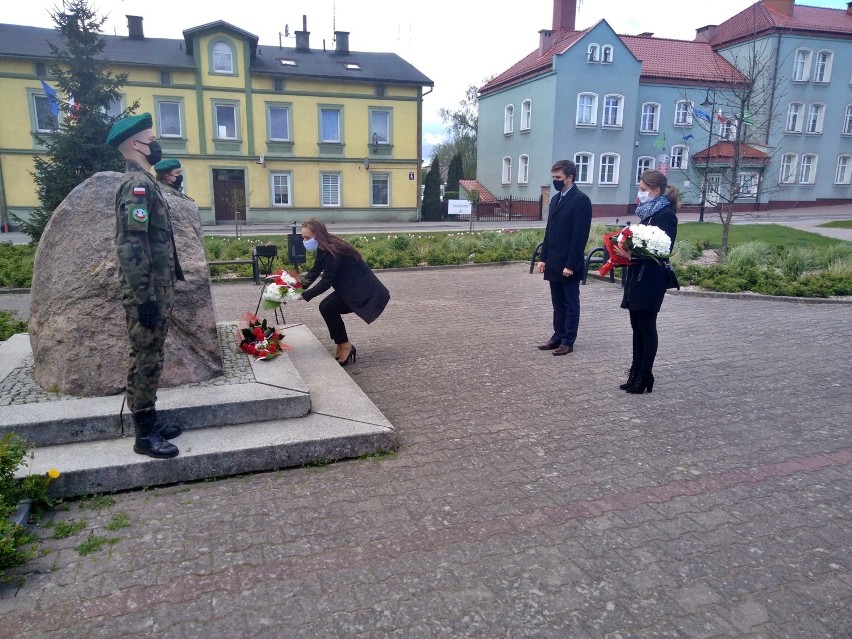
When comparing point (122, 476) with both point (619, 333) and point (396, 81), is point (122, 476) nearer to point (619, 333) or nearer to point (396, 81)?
point (619, 333)

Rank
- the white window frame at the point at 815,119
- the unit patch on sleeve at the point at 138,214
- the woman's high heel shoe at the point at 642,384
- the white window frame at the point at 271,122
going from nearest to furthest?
1. the unit patch on sleeve at the point at 138,214
2. the woman's high heel shoe at the point at 642,384
3. the white window frame at the point at 271,122
4. the white window frame at the point at 815,119

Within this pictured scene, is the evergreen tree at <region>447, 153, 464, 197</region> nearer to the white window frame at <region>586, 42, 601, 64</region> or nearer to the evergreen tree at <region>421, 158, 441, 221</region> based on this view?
the evergreen tree at <region>421, 158, 441, 221</region>

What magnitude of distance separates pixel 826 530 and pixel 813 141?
44078 mm

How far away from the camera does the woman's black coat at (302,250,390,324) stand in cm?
649

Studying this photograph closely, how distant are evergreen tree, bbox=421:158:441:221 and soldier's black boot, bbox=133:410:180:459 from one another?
34.3 m

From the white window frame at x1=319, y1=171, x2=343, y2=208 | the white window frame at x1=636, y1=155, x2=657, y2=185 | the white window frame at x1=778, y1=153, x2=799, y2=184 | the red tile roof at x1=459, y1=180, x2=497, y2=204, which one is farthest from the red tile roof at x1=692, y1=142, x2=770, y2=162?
the white window frame at x1=319, y1=171, x2=343, y2=208

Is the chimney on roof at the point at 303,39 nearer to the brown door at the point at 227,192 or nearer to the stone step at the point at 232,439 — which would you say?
the brown door at the point at 227,192

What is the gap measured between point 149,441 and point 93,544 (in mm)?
830

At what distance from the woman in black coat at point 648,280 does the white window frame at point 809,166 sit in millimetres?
41221

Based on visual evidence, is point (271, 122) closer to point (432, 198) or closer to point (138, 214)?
point (432, 198)

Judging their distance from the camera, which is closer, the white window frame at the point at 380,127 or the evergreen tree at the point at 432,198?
the white window frame at the point at 380,127

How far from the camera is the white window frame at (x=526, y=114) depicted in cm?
3812

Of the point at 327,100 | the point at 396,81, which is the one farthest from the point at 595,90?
the point at 327,100

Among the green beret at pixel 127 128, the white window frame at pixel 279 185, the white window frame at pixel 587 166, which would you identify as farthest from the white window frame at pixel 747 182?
the white window frame at pixel 279 185
